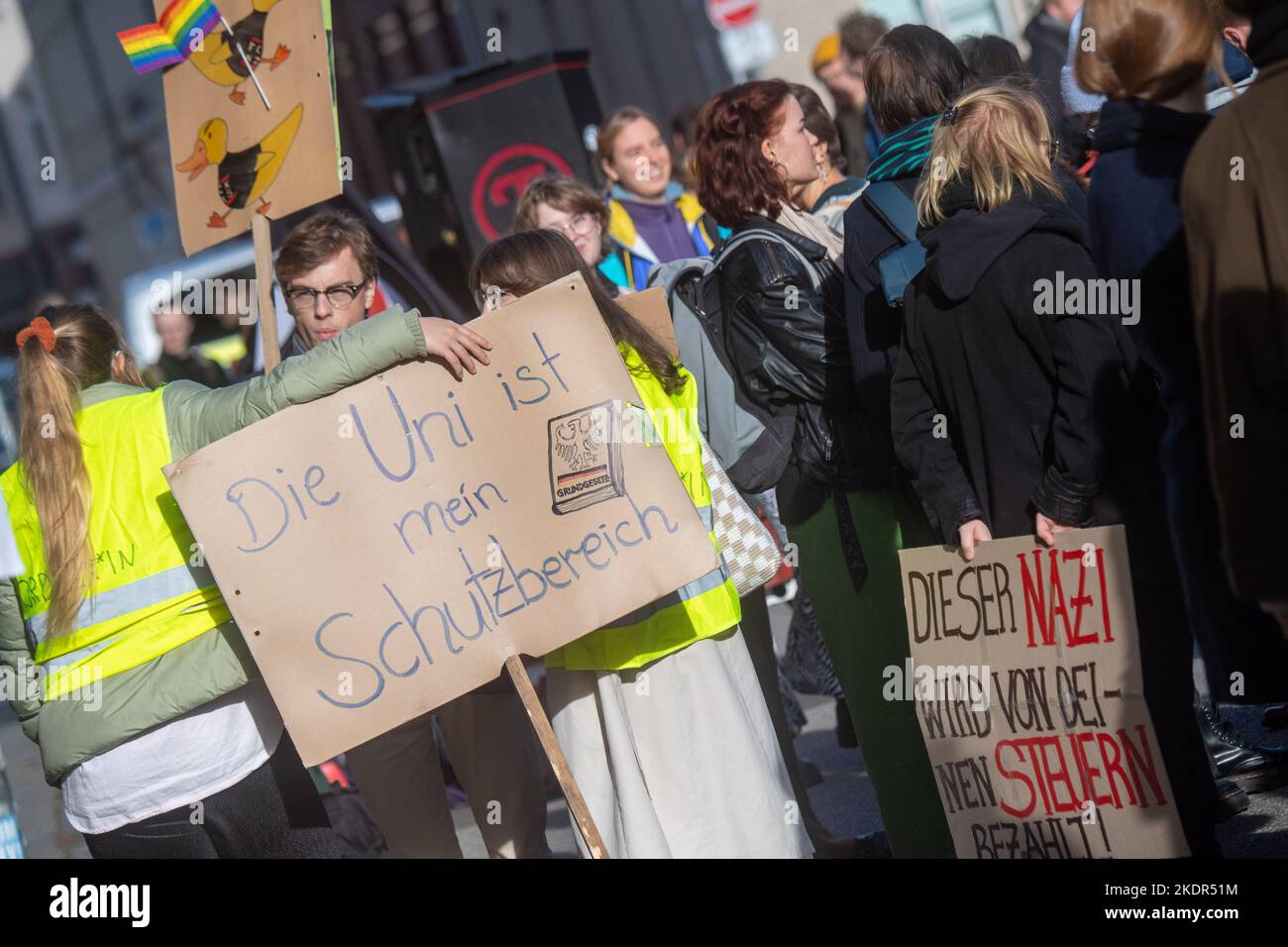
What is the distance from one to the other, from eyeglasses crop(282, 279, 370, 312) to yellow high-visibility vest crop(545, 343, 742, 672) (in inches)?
34.2

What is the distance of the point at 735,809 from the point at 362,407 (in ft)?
4.38

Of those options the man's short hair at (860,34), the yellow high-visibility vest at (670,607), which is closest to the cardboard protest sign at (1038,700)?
the yellow high-visibility vest at (670,607)

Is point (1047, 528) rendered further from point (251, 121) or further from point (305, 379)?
point (251, 121)

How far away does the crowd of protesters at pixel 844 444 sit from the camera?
2971 millimetres

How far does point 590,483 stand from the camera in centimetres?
371

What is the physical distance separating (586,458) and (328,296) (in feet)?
3.41

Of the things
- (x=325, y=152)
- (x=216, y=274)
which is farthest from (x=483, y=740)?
(x=216, y=274)

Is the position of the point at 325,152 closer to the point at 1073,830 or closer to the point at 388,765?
the point at 388,765

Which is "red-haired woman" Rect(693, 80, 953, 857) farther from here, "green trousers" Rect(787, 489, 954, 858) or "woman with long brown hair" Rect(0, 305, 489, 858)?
"woman with long brown hair" Rect(0, 305, 489, 858)

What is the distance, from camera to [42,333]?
12.2ft

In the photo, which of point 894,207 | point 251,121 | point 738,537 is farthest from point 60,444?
point 894,207

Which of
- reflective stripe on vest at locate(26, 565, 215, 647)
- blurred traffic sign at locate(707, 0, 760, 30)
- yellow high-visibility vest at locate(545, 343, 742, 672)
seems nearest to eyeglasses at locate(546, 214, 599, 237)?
yellow high-visibility vest at locate(545, 343, 742, 672)

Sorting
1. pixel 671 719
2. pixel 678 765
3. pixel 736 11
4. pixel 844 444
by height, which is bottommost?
pixel 678 765

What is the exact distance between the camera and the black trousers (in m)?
3.67
